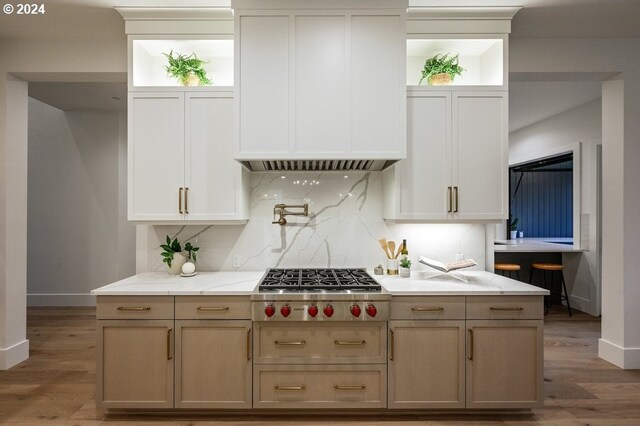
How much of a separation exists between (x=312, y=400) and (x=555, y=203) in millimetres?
7220

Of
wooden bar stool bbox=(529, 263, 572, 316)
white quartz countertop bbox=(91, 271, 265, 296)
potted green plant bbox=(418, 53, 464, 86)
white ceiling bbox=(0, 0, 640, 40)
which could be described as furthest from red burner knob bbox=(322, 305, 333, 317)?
wooden bar stool bbox=(529, 263, 572, 316)

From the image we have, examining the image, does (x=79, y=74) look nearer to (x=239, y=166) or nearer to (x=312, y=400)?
(x=239, y=166)

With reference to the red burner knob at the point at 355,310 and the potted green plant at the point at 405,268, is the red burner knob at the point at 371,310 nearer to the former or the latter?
the red burner knob at the point at 355,310

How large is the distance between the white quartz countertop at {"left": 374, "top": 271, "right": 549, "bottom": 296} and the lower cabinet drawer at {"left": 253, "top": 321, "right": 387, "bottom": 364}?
1.14 ft

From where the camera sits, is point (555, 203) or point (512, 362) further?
point (555, 203)

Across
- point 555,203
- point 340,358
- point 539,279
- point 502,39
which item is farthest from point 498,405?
point 555,203

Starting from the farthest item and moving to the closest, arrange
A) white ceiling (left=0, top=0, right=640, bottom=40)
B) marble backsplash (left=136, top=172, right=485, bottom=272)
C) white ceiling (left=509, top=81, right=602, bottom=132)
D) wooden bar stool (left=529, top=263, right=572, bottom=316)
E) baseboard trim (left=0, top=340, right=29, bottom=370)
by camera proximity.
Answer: wooden bar stool (left=529, top=263, right=572, bottom=316) < white ceiling (left=509, top=81, right=602, bottom=132) < baseboard trim (left=0, top=340, right=29, bottom=370) < marble backsplash (left=136, top=172, right=485, bottom=272) < white ceiling (left=0, top=0, right=640, bottom=40)

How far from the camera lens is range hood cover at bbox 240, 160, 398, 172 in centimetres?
268

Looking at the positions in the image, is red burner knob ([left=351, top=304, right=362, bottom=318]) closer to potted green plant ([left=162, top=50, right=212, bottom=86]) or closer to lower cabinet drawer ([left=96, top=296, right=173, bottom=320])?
lower cabinet drawer ([left=96, top=296, right=173, bottom=320])

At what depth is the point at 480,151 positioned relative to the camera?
2.62 m

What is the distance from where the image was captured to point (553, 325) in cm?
443

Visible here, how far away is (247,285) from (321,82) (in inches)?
59.6

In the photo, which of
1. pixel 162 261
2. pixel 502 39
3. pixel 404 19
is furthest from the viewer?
pixel 162 261

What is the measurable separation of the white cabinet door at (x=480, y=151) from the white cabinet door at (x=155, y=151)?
2053 millimetres
